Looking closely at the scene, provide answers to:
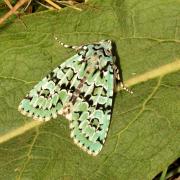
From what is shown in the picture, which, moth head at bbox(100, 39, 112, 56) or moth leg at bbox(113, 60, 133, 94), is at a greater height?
moth head at bbox(100, 39, 112, 56)

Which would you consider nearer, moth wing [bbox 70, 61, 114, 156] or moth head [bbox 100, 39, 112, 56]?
moth wing [bbox 70, 61, 114, 156]

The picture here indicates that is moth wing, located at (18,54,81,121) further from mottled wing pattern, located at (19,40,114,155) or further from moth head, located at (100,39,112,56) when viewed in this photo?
moth head, located at (100,39,112,56)

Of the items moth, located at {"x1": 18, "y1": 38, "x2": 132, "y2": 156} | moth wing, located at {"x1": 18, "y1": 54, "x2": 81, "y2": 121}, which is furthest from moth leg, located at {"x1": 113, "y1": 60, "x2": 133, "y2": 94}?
moth wing, located at {"x1": 18, "y1": 54, "x2": 81, "y2": 121}

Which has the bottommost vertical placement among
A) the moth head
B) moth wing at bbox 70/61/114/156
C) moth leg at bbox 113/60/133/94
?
moth wing at bbox 70/61/114/156

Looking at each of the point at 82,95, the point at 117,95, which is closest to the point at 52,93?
the point at 82,95

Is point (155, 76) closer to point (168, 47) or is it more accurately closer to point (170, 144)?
point (168, 47)

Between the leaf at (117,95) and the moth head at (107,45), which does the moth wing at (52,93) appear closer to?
the leaf at (117,95)

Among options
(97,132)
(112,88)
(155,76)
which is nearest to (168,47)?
(155,76)

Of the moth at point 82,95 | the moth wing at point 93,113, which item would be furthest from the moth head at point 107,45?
the moth wing at point 93,113
